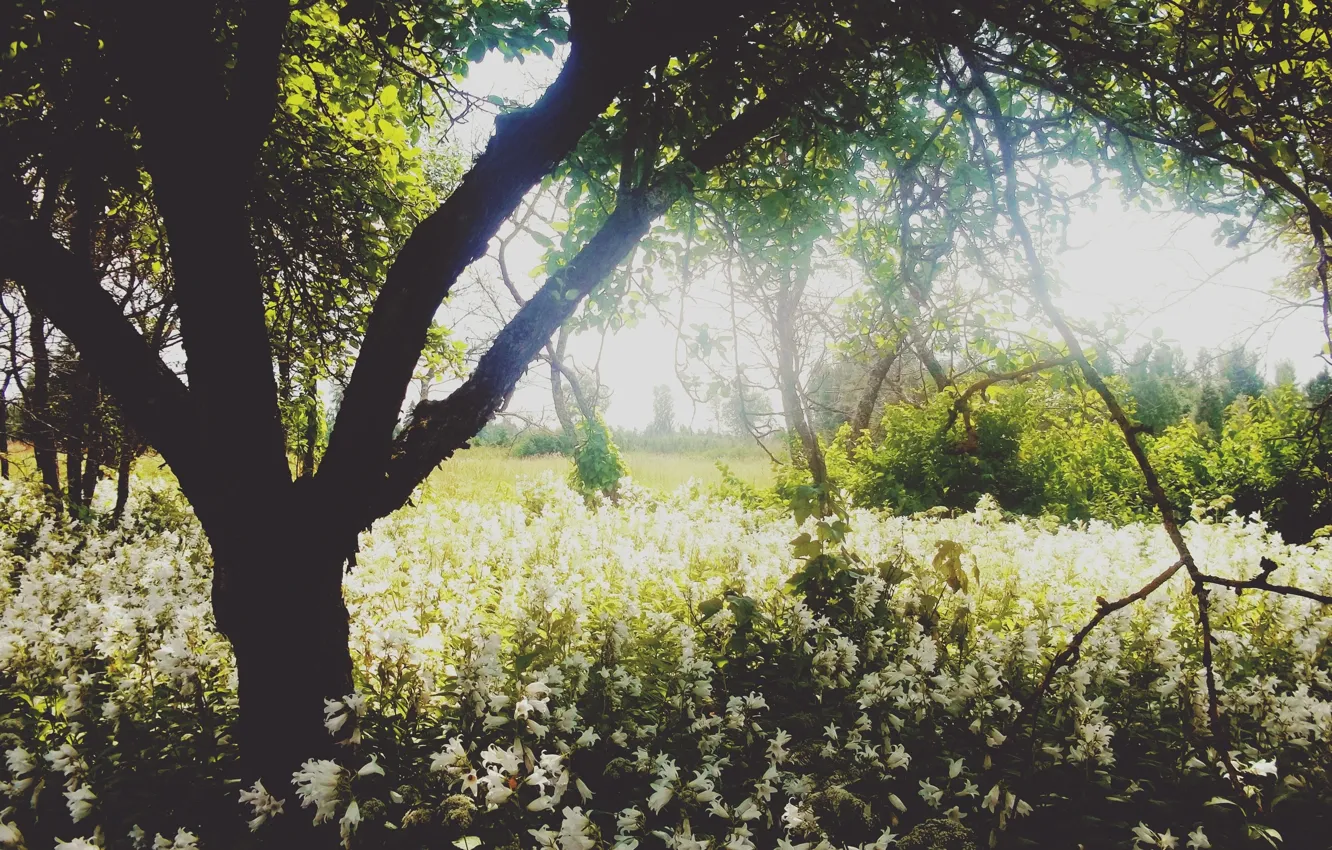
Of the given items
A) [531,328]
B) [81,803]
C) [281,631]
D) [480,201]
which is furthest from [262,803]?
[480,201]

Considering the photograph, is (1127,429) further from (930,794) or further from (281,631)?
(281,631)

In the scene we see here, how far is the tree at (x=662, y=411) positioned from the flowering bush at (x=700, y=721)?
55.3 m

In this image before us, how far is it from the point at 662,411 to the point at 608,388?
213 ft

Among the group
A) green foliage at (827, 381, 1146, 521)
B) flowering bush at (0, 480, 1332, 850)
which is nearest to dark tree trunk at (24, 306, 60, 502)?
flowering bush at (0, 480, 1332, 850)

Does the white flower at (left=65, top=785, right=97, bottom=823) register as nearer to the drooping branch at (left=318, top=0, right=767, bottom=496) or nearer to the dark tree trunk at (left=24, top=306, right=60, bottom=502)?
the drooping branch at (left=318, top=0, right=767, bottom=496)

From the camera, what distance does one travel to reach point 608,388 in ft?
12.2

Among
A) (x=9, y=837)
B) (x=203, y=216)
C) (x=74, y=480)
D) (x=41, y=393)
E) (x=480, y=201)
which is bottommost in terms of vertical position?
(x=9, y=837)

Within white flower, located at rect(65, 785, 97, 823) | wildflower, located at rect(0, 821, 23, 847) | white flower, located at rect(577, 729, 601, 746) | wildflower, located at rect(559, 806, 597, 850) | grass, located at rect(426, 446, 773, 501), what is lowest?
wildflower, located at rect(0, 821, 23, 847)

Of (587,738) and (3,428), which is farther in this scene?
(3,428)

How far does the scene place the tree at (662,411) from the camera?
63.8m

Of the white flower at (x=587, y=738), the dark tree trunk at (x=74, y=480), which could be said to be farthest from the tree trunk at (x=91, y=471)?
the white flower at (x=587, y=738)

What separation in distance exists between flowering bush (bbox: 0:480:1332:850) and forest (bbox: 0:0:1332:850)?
0.03 metres

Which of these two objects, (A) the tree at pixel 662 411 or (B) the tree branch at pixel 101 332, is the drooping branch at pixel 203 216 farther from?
(A) the tree at pixel 662 411

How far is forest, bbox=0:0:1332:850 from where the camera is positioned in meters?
2.35
